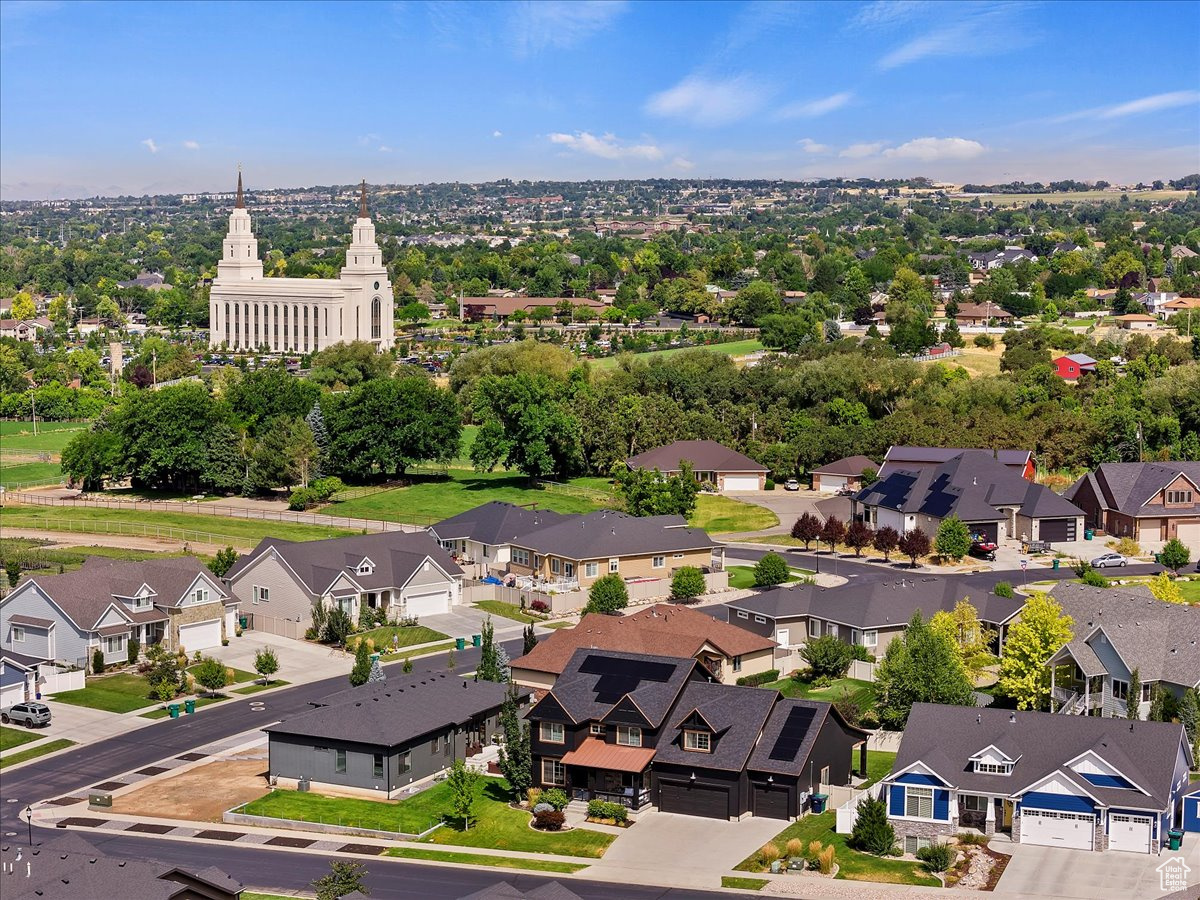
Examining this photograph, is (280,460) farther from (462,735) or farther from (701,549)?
(462,735)

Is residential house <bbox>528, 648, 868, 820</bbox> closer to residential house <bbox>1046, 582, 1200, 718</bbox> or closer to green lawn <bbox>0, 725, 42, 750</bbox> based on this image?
residential house <bbox>1046, 582, 1200, 718</bbox>

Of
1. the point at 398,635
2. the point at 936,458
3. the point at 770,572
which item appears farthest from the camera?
the point at 936,458

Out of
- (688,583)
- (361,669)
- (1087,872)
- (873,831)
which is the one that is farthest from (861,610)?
(1087,872)

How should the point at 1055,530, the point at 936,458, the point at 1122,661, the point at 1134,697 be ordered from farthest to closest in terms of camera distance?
1. the point at 936,458
2. the point at 1055,530
3. the point at 1122,661
4. the point at 1134,697

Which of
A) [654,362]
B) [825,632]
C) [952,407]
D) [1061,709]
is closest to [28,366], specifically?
[654,362]

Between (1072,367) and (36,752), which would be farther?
(1072,367)

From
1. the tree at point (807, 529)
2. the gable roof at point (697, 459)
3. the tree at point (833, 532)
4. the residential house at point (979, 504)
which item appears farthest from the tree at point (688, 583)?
the gable roof at point (697, 459)

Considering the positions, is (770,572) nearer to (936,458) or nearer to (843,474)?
(936,458)

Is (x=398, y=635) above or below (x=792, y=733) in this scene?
below
